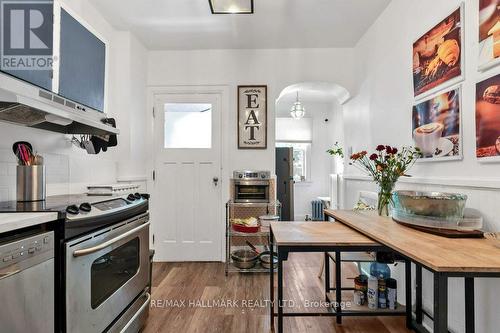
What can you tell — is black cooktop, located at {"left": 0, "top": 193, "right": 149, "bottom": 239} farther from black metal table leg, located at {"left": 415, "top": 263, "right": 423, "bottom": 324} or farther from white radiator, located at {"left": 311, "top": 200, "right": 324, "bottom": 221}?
white radiator, located at {"left": 311, "top": 200, "right": 324, "bottom": 221}

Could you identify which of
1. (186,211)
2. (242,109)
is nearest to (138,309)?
(186,211)

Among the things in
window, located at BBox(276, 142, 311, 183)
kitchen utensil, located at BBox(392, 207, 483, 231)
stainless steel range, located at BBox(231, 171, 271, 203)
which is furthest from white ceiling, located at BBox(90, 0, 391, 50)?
window, located at BBox(276, 142, 311, 183)

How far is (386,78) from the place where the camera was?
240 centimetres

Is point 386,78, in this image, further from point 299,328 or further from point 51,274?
point 51,274

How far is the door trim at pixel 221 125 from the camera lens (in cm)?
321

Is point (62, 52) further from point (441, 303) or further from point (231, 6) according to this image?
point (441, 303)

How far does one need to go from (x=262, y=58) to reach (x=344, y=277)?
2.61m

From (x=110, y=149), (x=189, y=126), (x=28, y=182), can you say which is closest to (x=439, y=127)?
(x=28, y=182)

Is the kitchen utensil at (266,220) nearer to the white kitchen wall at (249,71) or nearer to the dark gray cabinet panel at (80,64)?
the white kitchen wall at (249,71)

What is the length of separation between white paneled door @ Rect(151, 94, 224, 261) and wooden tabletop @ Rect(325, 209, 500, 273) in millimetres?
2000

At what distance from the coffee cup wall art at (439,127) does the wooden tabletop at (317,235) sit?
747 millimetres

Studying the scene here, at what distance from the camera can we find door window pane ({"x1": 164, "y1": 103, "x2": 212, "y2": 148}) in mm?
3266

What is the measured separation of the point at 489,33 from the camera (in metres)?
1.33

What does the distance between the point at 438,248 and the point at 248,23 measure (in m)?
2.45
